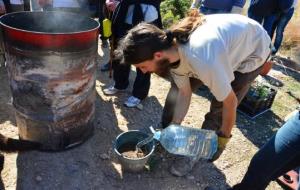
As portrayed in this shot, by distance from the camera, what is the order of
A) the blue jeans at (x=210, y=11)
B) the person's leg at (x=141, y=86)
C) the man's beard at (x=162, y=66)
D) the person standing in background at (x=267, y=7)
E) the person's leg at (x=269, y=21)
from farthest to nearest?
1. the person's leg at (x=269, y=21)
2. the person standing in background at (x=267, y=7)
3. the blue jeans at (x=210, y=11)
4. the person's leg at (x=141, y=86)
5. the man's beard at (x=162, y=66)

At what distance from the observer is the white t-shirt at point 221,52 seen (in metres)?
2.11

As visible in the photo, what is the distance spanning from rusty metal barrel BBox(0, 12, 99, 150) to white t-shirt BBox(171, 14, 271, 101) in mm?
804

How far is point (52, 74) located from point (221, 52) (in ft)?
4.49

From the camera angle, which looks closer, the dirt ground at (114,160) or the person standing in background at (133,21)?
the dirt ground at (114,160)

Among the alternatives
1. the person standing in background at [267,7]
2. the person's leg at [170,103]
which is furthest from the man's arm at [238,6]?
the person's leg at [170,103]

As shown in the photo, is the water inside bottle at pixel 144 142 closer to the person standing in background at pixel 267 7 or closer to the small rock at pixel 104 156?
the small rock at pixel 104 156

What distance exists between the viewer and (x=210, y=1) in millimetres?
4559

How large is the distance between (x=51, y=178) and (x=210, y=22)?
1.93 metres

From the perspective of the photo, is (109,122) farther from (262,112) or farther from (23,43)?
(262,112)

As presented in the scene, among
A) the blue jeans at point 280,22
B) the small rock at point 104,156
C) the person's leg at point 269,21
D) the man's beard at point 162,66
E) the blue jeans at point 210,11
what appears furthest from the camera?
the blue jeans at point 280,22

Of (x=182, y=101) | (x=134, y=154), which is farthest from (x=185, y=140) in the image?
(x=134, y=154)

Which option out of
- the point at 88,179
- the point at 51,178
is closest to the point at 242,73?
the point at 88,179

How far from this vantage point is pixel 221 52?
6.98 feet

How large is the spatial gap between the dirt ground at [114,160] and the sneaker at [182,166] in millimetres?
52
